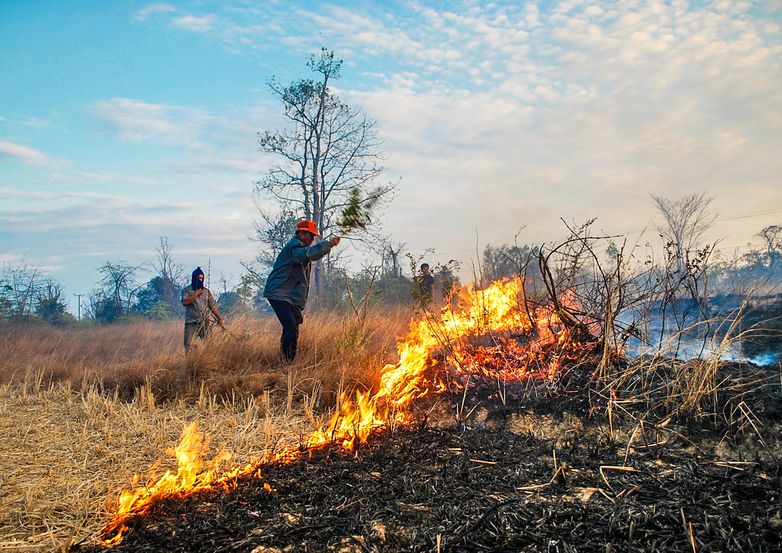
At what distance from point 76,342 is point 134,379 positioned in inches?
254

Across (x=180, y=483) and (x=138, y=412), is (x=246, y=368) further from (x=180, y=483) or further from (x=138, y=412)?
(x=180, y=483)

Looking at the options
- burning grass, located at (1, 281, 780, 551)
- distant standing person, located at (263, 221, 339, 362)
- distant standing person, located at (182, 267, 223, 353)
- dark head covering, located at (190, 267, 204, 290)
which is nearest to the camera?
burning grass, located at (1, 281, 780, 551)

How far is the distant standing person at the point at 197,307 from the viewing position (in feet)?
25.7

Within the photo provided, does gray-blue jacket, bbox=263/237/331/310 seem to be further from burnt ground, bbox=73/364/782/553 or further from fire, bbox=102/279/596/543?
burnt ground, bbox=73/364/782/553

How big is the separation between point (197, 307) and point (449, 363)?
495cm

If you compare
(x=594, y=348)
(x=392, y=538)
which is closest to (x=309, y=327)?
(x=594, y=348)

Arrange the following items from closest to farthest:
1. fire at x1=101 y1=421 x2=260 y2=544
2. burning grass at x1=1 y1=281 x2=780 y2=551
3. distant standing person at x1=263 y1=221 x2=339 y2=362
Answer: burning grass at x1=1 y1=281 x2=780 y2=551, fire at x1=101 y1=421 x2=260 y2=544, distant standing person at x1=263 y1=221 x2=339 y2=362

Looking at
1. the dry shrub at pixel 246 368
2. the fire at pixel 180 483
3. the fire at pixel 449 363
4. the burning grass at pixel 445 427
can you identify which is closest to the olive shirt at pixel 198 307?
the dry shrub at pixel 246 368

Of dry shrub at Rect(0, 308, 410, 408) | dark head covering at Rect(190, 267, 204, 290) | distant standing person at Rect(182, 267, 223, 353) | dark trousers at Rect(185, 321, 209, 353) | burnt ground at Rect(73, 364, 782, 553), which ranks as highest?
dark head covering at Rect(190, 267, 204, 290)

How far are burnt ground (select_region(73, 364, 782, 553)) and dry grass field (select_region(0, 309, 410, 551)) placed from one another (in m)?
0.64

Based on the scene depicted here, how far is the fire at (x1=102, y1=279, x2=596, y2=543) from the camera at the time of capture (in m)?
3.54

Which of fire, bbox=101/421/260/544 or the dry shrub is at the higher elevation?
the dry shrub

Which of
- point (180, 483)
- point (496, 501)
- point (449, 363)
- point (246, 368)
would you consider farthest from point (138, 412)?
point (496, 501)

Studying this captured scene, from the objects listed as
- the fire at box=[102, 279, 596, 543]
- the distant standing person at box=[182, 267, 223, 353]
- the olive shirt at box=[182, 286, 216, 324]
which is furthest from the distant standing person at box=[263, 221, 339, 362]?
the olive shirt at box=[182, 286, 216, 324]
